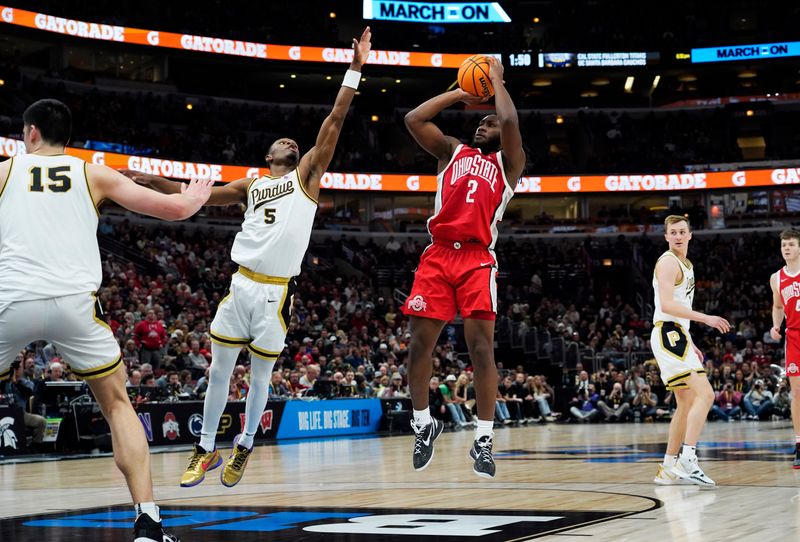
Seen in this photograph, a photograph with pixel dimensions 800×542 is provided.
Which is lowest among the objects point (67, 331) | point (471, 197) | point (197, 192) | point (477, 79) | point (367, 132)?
point (67, 331)

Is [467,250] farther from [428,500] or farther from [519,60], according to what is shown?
[519,60]

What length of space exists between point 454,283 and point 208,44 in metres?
31.8

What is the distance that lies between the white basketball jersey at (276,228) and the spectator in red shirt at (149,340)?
483 inches

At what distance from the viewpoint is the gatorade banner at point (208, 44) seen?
1272 inches

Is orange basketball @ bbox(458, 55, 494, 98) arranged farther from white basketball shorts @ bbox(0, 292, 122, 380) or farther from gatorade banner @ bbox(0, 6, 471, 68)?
gatorade banner @ bbox(0, 6, 471, 68)

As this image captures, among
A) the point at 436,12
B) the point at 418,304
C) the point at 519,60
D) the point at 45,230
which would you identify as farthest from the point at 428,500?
the point at 436,12

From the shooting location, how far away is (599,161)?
1655 inches

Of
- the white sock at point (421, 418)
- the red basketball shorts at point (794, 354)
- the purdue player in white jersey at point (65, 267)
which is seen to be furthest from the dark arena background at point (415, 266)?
the red basketball shorts at point (794, 354)

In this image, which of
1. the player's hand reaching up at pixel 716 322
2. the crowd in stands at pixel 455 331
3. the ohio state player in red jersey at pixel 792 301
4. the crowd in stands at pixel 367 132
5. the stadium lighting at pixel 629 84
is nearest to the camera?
the player's hand reaching up at pixel 716 322

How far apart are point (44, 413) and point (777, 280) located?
10.2m

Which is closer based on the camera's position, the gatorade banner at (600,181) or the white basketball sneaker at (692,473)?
the white basketball sneaker at (692,473)

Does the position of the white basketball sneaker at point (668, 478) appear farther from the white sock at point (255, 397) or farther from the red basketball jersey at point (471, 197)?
the white sock at point (255, 397)

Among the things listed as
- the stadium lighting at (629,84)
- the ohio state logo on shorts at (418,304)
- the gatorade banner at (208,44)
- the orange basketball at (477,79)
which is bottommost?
the ohio state logo on shorts at (418,304)

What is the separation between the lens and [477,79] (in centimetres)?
689
